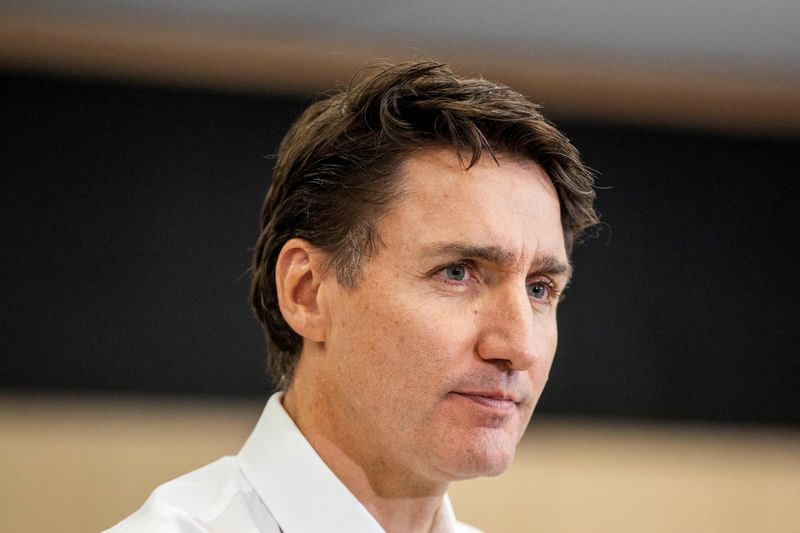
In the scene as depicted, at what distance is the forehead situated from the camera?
1675mm

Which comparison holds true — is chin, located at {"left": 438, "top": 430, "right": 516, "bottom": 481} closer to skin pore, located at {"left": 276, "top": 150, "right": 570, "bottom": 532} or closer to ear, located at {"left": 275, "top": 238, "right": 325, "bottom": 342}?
skin pore, located at {"left": 276, "top": 150, "right": 570, "bottom": 532}

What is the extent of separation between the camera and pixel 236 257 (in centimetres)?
456

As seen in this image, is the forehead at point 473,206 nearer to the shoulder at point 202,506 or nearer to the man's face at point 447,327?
the man's face at point 447,327

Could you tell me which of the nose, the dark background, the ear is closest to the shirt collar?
the ear

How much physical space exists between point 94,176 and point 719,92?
285 centimetres

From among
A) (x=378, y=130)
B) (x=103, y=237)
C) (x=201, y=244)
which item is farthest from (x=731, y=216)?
(x=378, y=130)

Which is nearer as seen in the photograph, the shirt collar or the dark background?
the shirt collar

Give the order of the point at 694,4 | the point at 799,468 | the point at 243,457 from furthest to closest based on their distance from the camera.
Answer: the point at 799,468 → the point at 694,4 → the point at 243,457

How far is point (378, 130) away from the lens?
1822 millimetres

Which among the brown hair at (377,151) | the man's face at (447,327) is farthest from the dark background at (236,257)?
the man's face at (447,327)

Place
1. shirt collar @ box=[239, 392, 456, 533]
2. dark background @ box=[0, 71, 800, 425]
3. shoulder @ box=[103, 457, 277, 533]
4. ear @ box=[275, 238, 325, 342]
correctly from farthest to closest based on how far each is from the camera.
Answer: dark background @ box=[0, 71, 800, 425] → ear @ box=[275, 238, 325, 342] → shirt collar @ box=[239, 392, 456, 533] → shoulder @ box=[103, 457, 277, 533]

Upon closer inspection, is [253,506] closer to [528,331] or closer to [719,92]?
[528,331]

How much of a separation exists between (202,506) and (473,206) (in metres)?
0.63

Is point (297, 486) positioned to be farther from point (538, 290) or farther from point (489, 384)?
point (538, 290)
